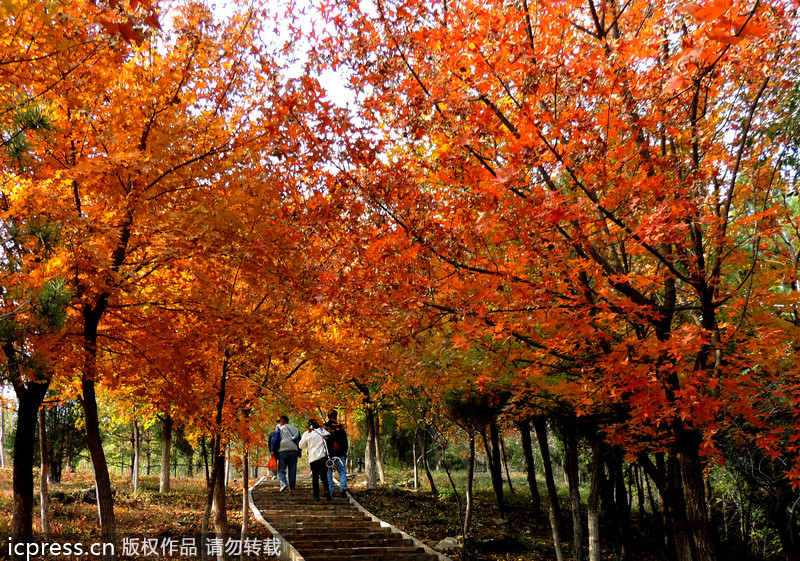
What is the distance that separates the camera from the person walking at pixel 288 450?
1375 cm

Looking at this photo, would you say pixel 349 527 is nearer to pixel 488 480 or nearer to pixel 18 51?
pixel 18 51

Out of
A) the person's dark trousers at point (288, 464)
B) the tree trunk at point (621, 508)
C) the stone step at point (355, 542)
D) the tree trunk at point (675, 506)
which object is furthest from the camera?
the person's dark trousers at point (288, 464)

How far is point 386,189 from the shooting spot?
593 cm

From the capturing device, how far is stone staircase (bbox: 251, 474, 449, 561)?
9586 mm

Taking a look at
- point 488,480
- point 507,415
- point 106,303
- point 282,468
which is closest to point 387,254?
point 106,303

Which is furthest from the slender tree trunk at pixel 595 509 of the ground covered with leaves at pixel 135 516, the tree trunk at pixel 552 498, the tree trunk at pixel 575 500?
the ground covered with leaves at pixel 135 516

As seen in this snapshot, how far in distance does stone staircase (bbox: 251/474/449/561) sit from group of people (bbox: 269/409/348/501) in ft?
1.91

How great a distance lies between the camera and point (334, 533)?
10.7m

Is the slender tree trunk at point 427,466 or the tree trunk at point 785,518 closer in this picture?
the tree trunk at point 785,518

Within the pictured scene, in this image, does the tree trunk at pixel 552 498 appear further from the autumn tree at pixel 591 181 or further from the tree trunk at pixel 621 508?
the autumn tree at pixel 591 181

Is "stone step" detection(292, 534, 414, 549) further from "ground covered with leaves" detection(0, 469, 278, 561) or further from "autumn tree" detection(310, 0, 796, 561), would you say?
"autumn tree" detection(310, 0, 796, 561)

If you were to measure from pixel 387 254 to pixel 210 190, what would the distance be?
221 centimetres

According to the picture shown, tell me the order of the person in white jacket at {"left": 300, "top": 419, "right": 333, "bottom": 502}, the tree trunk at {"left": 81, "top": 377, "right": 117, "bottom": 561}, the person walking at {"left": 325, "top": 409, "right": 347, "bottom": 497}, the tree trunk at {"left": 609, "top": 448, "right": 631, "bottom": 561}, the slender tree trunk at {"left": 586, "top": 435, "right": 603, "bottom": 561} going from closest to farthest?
1. the tree trunk at {"left": 81, "top": 377, "right": 117, "bottom": 561}
2. the slender tree trunk at {"left": 586, "top": 435, "right": 603, "bottom": 561}
3. the tree trunk at {"left": 609, "top": 448, "right": 631, "bottom": 561}
4. the person in white jacket at {"left": 300, "top": 419, "right": 333, "bottom": 502}
5. the person walking at {"left": 325, "top": 409, "right": 347, "bottom": 497}

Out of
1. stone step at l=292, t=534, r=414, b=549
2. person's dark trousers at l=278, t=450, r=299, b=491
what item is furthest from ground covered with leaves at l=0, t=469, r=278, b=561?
person's dark trousers at l=278, t=450, r=299, b=491
